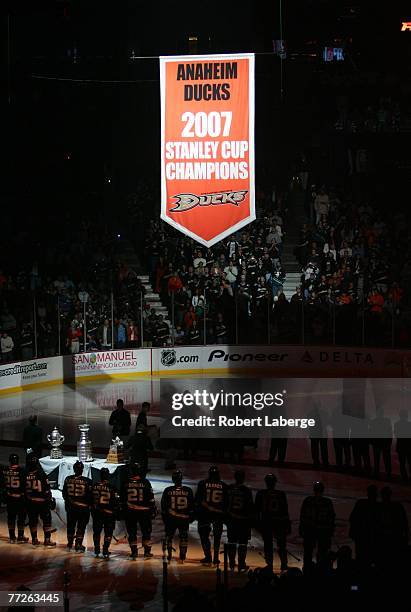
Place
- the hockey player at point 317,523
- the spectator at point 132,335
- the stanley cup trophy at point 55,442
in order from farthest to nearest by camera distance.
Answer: the spectator at point 132,335 → the stanley cup trophy at point 55,442 → the hockey player at point 317,523

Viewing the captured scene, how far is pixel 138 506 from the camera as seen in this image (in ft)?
48.0

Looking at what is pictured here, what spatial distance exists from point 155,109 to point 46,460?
790 inches

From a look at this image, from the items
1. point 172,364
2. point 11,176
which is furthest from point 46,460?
point 11,176

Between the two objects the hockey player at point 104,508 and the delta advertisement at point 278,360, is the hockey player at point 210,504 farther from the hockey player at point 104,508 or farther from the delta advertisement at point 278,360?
the delta advertisement at point 278,360

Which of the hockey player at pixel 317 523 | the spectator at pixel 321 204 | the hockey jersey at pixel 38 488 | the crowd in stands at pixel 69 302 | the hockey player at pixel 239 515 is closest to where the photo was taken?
the hockey player at pixel 317 523

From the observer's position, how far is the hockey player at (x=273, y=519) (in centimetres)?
1391

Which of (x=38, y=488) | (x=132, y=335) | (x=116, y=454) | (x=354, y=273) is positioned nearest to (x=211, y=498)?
(x=38, y=488)

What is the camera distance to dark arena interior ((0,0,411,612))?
1412 cm

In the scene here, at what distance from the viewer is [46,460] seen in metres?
17.5

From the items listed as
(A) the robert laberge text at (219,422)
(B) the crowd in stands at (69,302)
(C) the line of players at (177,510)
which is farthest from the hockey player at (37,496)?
(B) the crowd in stands at (69,302)

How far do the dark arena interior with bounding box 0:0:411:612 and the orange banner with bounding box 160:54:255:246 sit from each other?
0.11ft

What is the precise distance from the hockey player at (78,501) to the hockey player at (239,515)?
1967 millimetres

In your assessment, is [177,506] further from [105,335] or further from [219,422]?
[105,335]

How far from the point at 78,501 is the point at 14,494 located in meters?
1.04
